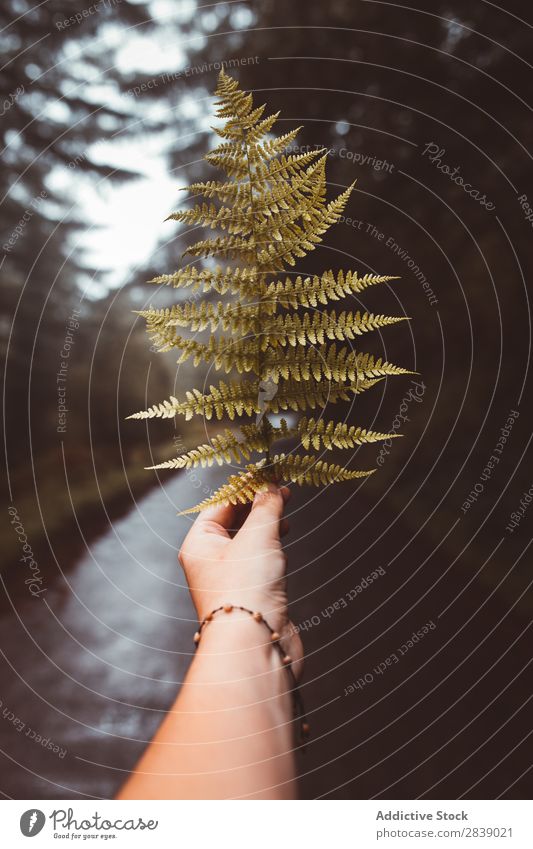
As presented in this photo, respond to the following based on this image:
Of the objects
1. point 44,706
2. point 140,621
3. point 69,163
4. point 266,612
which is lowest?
point 44,706

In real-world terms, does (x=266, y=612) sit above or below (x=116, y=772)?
above

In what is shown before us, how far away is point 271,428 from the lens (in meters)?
0.94

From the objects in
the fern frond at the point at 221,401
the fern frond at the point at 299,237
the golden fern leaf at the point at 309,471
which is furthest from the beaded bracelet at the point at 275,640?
the fern frond at the point at 299,237

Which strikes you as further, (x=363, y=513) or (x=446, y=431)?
(x=363, y=513)

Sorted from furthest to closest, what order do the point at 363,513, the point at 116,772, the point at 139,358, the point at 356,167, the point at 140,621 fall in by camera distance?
1. the point at 139,358
2. the point at 363,513
3. the point at 356,167
4. the point at 140,621
5. the point at 116,772

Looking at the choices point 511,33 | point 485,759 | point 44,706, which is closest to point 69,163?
point 511,33

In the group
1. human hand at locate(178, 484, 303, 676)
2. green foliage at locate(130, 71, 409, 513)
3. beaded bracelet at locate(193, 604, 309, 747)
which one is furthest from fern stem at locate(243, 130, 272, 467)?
beaded bracelet at locate(193, 604, 309, 747)

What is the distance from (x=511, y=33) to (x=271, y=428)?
5.24ft

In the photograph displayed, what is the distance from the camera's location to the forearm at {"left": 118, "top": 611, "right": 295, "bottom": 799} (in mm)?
856

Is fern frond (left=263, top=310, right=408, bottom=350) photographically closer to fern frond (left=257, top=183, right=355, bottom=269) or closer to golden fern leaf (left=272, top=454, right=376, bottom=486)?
fern frond (left=257, top=183, right=355, bottom=269)

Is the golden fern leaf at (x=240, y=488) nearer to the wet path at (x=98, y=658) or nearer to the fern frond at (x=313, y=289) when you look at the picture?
the fern frond at (x=313, y=289)

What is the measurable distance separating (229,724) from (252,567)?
26 cm

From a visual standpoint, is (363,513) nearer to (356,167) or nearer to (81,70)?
(356,167)

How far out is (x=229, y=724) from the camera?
868 millimetres
